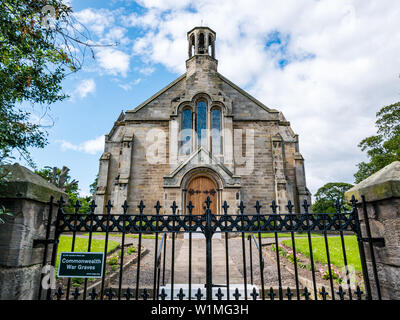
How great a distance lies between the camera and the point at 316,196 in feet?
211

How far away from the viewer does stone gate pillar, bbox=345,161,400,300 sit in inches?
128

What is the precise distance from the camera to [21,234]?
127 inches

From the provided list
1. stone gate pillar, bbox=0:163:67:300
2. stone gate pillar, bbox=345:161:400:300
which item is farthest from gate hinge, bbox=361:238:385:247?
stone gate pillar, bbox=0:163:67:300

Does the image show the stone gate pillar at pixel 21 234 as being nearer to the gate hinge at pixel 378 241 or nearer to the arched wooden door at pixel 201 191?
the gate hinge at pixel 378 241

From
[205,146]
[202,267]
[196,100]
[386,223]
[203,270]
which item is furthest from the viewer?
[196,100]

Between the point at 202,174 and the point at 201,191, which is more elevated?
the point at 202,174

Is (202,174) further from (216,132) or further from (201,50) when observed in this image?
(201,50)

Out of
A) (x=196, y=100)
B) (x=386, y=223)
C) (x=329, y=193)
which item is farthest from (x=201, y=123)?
(x=329, y=193)

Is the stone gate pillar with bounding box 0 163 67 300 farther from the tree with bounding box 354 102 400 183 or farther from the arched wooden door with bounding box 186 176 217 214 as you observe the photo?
the tree with bounding box 354 102 400 183

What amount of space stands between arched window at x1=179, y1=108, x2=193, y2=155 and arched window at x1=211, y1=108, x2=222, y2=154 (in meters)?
1.68

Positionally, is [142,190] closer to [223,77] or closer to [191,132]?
[191,132]

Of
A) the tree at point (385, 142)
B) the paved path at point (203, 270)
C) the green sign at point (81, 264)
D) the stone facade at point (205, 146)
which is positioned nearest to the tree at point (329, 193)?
the tree at point (385, 142)

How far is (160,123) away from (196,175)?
226 inches

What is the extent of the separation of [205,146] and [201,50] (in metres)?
9.31
